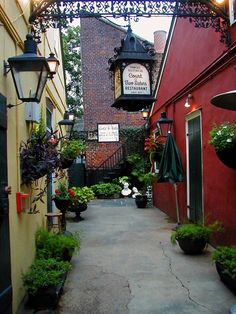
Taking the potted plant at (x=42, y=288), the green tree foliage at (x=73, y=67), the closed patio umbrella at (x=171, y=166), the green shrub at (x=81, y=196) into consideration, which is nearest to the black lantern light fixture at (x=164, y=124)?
the closed patio umbrella at (x=171, y=166)

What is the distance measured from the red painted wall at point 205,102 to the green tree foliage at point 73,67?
59.1 ft

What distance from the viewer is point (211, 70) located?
644 centimetres

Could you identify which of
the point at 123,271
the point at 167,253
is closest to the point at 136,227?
the point at 167,253

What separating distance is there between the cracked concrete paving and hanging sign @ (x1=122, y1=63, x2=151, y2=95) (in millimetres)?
2388

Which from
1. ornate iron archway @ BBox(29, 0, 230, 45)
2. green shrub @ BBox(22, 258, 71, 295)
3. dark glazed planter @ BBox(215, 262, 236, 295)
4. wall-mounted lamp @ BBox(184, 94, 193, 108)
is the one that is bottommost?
dark glazed planter @ BBox(215, 262, 236, 295)

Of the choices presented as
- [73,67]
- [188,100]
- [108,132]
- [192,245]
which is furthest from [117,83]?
[73,67]

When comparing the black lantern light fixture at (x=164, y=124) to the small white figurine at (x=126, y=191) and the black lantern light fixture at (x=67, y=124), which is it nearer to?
the black lantern light fixture at (x=67, y=124)

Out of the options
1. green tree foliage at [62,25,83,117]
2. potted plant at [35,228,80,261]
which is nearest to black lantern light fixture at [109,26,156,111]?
potted plant at [35,228,80,261]

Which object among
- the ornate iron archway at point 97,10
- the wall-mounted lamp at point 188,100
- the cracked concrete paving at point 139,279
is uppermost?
the ornate iron archway at point 97,10

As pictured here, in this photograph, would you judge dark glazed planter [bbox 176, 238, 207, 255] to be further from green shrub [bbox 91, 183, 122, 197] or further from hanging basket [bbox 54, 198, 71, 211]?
green shrub [bbox 91, 183, 122, 197]

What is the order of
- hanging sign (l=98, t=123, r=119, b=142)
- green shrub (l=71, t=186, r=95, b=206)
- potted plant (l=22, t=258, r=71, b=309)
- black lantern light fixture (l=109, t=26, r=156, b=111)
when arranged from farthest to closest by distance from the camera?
hanging sign (l=98, t=123, r=119, b=142), green shrub (l=71, t=186, r=95, b=206), black lantern light fixture (l=109, t=26, r=156, b=111), potted plant (l=22, t=258, r=71, b=309)

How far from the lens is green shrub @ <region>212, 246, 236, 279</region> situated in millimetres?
4215

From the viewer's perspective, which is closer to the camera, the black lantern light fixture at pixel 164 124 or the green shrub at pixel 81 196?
the black lantern light fixture at pixel 164 124

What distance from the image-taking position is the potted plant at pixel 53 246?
16.1ft
